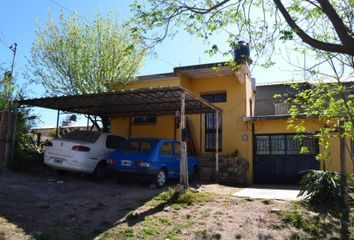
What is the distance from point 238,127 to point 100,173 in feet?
23.4

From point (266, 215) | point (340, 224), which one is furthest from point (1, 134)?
point (340, 224)

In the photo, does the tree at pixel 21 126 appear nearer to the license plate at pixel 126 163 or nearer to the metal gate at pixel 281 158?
the license plate at pixel 126 163

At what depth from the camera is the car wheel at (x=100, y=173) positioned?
11.5 meters

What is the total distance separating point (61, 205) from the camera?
821 centimetres

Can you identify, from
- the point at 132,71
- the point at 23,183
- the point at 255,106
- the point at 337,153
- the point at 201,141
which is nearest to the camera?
the point at 23,183

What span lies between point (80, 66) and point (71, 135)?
217 inches

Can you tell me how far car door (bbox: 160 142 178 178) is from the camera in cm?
1123

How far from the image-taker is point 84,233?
6730 mm

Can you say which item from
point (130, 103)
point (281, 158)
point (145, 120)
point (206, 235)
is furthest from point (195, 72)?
point (206, 235)

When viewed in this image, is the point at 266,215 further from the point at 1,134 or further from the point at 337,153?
the point at 1,134

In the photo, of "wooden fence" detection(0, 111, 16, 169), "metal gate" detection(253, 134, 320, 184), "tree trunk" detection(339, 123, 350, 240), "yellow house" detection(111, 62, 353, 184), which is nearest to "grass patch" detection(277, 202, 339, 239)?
"tree trunk" detection(339, 123, 350, 240)

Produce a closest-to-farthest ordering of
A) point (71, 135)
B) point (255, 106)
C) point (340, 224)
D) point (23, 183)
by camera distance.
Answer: point (340, 224), point (23, 183), point (71, 135), point (255, 106)

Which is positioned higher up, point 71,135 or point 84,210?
point 71,135

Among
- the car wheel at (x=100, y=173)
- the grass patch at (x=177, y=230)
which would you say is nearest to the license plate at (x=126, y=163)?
the car wheel at (x=100, y=173)
